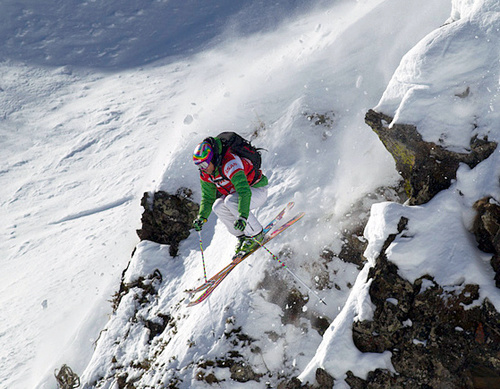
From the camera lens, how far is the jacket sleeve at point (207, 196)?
24.9 feet

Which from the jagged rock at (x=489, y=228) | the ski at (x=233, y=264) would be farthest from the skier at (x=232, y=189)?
the jagged rock at (x=489, y=228)

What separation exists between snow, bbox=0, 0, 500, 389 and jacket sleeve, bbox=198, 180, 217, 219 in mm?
1185

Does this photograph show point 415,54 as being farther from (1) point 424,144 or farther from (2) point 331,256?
(2) point 331,256

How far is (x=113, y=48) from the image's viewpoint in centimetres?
4534

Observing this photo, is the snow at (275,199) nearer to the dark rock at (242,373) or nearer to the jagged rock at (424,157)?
the jagged rock at (424,157)

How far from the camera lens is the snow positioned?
5082mm

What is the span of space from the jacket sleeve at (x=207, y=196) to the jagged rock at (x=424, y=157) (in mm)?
3311

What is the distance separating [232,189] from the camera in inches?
287

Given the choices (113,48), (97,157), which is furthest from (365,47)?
(113,48)

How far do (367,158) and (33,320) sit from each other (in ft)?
49.2

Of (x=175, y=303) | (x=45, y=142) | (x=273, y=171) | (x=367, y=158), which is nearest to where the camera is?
(x=367, y=158)

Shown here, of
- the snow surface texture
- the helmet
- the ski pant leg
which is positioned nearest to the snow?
the snow surface texture

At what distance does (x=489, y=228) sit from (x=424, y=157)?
4.69ft

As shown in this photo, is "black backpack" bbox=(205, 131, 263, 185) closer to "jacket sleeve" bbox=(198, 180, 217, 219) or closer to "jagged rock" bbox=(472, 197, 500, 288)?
"jacket sleeve" bbox=(198, 180, 217, 219)
